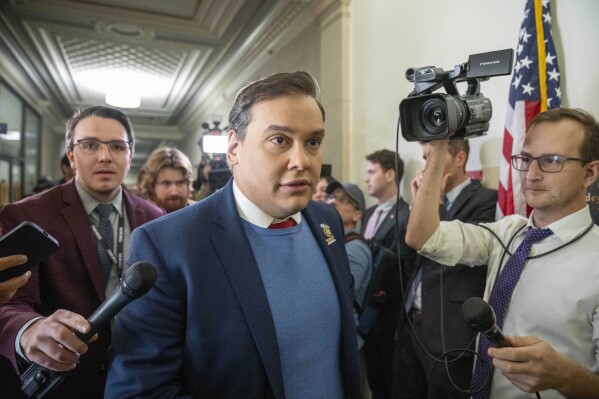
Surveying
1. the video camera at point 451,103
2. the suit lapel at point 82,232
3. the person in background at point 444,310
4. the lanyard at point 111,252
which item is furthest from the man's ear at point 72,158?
the person in background at point 444,310

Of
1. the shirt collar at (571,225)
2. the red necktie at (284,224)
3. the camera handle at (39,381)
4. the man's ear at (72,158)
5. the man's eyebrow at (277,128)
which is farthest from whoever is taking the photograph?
the man's ear at (72,158)

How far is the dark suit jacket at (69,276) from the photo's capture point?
55.4 inches

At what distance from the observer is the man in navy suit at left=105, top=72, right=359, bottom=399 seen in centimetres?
98

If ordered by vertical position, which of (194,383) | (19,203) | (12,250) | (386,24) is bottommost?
(194,383)

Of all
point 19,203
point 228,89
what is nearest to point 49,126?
point 228,89

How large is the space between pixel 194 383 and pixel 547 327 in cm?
103

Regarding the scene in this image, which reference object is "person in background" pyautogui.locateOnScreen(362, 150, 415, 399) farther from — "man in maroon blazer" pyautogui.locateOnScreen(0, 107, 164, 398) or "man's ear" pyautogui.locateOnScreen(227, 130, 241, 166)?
"man in maroon blazer" pyautogui.locateOnScreen(0, 107, 164, 398)

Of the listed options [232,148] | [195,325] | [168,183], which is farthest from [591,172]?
[168,183]

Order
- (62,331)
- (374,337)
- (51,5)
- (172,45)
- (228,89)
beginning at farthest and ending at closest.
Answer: (228,89), (172,45), (51,5), (374,337), (62,331)

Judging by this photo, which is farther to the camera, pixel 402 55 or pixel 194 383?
pixel 402 55

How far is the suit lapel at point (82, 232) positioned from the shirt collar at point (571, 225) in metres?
1.50

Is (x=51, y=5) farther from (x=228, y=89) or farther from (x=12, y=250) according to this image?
(x=12, y=250)

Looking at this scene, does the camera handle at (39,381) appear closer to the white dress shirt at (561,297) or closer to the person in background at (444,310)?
the person in background at (444,310)

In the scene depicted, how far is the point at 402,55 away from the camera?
3.42m
